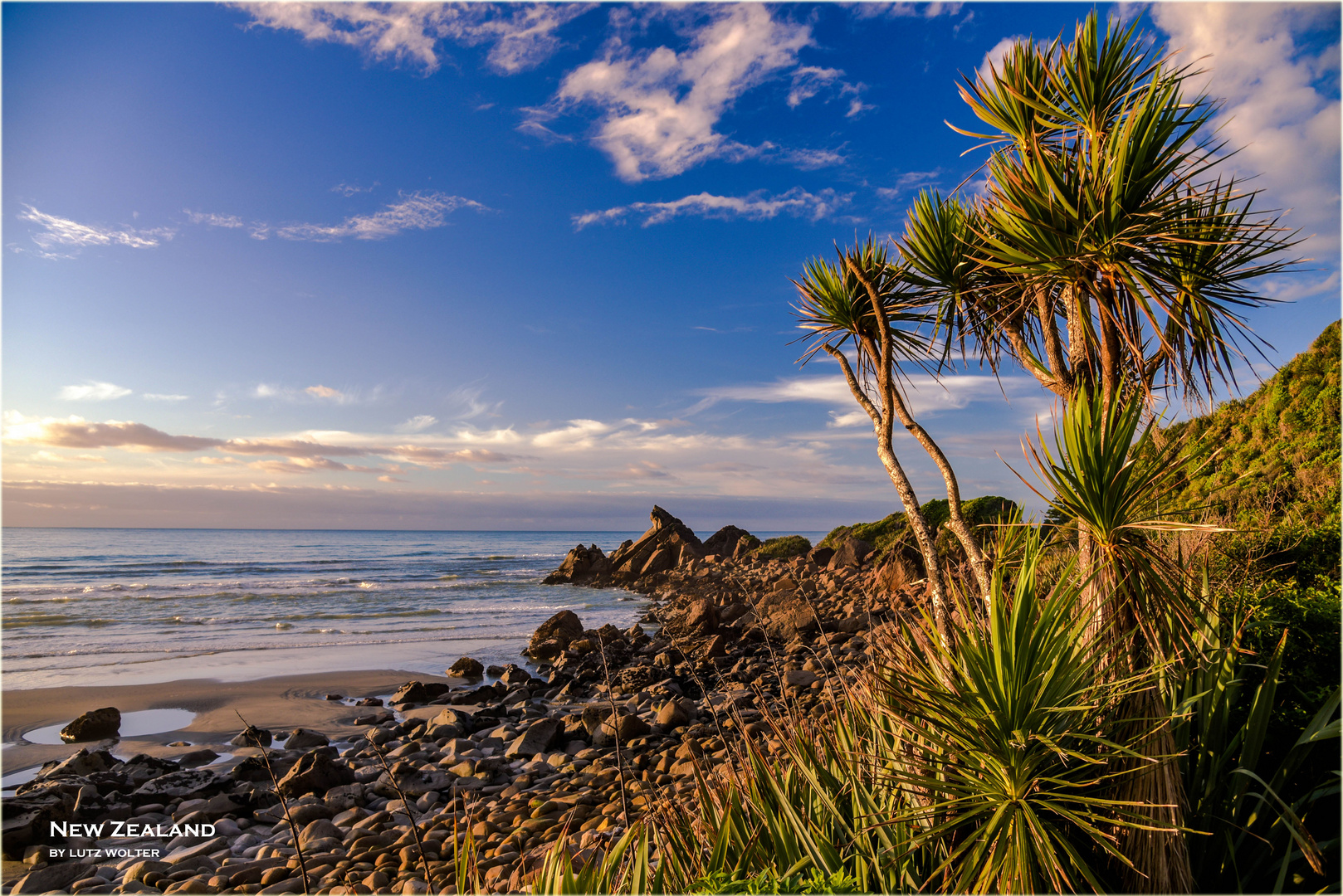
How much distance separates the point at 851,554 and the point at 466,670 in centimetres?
1567

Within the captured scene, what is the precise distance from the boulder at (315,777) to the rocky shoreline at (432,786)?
0.05ft

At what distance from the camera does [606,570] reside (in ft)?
107

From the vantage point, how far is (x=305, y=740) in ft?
26.9

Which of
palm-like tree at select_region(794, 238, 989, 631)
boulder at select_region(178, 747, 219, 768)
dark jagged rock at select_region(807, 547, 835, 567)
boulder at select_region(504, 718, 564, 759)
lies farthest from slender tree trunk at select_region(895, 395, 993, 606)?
dark jagged rock at select_region(807, 547, 835, 567)

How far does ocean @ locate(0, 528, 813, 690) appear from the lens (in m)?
13.0

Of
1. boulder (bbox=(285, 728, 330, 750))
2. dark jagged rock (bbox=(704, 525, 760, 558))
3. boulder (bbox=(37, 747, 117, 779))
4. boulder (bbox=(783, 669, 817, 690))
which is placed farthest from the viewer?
dark jagged rock (bbox=(704, 525, 760, 558))

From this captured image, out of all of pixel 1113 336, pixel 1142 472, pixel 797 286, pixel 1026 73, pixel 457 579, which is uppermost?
pixel 1026 73

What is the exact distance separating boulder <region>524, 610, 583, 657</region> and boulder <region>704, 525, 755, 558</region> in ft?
64.7

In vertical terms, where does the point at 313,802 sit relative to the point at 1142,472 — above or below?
below

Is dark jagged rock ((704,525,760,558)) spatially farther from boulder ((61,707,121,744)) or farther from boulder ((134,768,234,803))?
boulder ((134,768,234,803))

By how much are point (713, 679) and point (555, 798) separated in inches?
188

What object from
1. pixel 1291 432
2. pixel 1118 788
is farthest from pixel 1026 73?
pixel 1291 432

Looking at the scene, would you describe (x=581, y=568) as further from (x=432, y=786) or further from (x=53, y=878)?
(x=53, y=878)

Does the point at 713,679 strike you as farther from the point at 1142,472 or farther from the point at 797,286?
the point at 1142,472
